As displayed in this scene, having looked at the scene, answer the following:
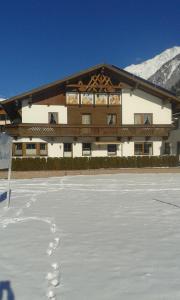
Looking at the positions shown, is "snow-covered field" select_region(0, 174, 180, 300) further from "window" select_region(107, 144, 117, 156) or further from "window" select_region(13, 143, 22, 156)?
"window" select_region(107, 144, 117, 156)

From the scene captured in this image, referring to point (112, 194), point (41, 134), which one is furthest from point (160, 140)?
point (112, 194)

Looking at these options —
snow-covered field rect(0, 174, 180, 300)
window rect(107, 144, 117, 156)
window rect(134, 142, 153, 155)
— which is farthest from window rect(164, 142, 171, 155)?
snow-covered field rect(0, 174, 180, 300)

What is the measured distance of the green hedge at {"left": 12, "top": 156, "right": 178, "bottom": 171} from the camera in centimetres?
2838

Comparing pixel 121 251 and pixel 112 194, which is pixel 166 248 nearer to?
pixel 121 251

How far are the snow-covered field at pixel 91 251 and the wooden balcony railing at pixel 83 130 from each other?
18.0 m

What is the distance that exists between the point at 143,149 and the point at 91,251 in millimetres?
26346

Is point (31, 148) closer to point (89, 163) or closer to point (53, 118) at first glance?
point (53, 118)

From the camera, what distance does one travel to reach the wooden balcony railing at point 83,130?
1164 inches

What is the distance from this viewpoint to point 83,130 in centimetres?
3069

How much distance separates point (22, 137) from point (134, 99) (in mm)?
11020

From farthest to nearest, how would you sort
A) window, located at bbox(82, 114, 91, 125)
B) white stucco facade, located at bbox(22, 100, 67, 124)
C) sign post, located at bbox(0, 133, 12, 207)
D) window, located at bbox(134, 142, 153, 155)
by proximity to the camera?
1. window, located at bbox(134, 142, 153, 155)
2. window, located at bbox(82, 114, 91, 125)
3. white stucco facade, located at bbox(22, 100, 67, 124)
4. sign post, located at bbox(0, 133, 12, 207)

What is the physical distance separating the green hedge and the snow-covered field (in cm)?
1648

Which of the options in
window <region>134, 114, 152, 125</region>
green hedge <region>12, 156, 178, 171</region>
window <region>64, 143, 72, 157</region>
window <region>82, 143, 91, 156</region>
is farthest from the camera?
window <region>134, 114, 152, 125</region>

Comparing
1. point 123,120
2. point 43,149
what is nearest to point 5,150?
point 43,149
